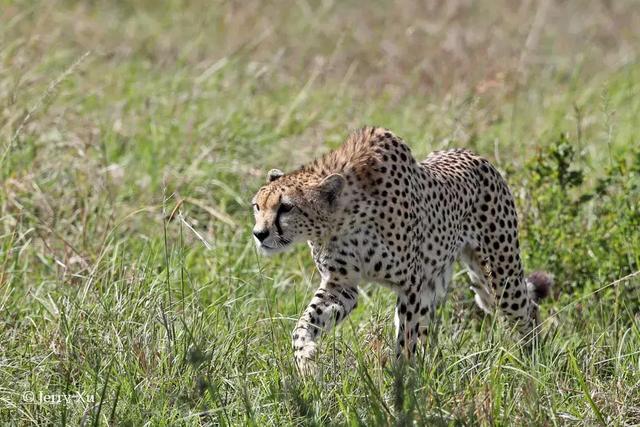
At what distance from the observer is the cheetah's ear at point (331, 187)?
4664 mm

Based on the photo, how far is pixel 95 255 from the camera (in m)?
5.63

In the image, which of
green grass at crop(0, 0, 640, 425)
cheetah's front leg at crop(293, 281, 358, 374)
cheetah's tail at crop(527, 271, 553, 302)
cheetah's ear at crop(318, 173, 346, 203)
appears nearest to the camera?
green grass at crop(0, 0, 640, 425)

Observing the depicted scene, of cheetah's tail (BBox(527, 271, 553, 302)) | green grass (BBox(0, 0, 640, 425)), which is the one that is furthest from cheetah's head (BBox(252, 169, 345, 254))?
cheetah's tail (BBox(527, 271, 553, 302))

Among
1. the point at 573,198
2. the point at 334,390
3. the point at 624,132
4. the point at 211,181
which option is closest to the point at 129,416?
the point at 334,390

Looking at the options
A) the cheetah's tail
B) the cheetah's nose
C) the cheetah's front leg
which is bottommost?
the cheetah's tail

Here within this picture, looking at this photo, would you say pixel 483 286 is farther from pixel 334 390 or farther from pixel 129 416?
pixel 129 416

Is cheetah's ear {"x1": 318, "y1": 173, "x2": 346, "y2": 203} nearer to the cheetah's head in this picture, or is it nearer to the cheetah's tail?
the cheetah's head

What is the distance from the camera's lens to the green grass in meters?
4.12

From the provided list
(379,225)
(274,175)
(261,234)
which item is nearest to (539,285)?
(379,225)

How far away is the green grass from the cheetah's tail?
20 cm

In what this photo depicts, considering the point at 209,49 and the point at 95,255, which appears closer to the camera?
the point at 95,255

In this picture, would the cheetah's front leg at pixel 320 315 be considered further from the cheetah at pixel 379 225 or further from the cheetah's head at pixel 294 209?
the cheetah's head at pixel 294 209

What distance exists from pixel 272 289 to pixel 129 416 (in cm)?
159

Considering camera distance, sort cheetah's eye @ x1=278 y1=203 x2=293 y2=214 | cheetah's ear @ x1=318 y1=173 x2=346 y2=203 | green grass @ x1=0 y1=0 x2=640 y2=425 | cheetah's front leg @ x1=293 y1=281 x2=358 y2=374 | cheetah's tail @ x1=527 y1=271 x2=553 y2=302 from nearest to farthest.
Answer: green grass @ x1=0 y1=0 x2=640 y2=425, cheetah's front leg @ x1=293 y1=281 x2=358 y2=374, cheetah's eye @ x1=278 y1=203 x2=293 y2=214, cheetah's ear @ x1=318 y1=173 x2=346 y2=203, cheetah's tail @ x1=527 y1=271 x2=553 y2=302
